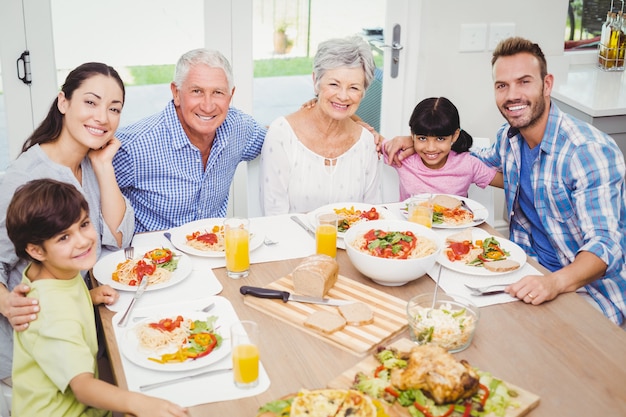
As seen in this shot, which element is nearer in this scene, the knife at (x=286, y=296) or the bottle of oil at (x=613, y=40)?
the knife at (x=286, y=296)

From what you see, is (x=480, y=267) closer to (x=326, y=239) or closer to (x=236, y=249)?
(x=326, y=239)

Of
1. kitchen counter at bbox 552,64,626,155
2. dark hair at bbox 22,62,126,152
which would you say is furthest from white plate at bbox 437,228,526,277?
kitchen counter at bbox 552,64,626,155

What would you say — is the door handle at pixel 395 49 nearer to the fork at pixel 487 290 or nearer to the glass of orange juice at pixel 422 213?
the glass of orange juice at pixel 422 213

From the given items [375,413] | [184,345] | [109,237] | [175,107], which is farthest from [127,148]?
[375,413]

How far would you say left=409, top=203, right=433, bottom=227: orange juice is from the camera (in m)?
2.10

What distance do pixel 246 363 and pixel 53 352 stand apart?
1.51 ft

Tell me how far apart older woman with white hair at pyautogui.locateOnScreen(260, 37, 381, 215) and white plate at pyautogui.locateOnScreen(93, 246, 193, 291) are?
0.70 metres

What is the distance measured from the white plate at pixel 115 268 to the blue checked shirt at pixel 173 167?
0.49 meters

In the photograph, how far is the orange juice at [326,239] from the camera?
6.39ft

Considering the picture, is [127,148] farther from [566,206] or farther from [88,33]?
[566,206]

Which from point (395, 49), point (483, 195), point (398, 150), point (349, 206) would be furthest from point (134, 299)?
point (395, 49)

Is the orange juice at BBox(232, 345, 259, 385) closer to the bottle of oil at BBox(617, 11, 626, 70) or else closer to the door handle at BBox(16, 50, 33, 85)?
the door handle at BBox(16, 50, 33, 85)

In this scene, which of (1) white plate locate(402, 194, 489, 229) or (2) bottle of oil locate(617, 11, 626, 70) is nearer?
(1) white plate locate(402, 194, 489, 229)

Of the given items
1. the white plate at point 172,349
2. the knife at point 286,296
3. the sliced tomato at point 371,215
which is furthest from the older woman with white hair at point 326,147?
the white plate at point 172,349
